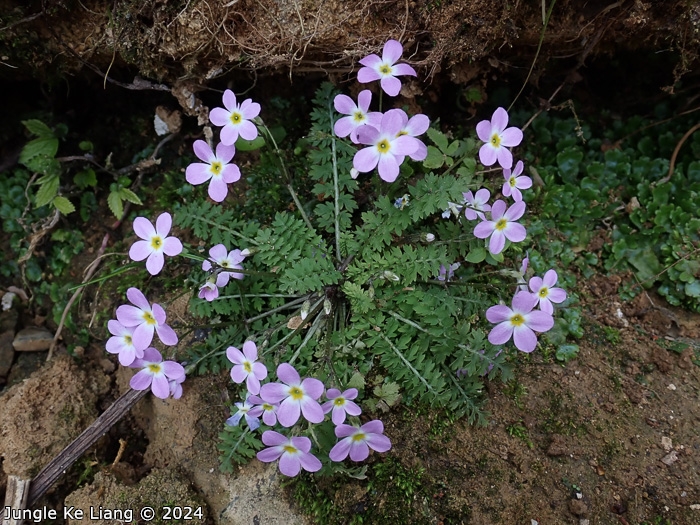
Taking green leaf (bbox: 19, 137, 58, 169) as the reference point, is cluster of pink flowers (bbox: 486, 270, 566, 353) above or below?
above

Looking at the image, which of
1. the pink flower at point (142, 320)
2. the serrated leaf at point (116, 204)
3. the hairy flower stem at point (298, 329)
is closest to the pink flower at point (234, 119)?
the pink flower at point (142, 320)

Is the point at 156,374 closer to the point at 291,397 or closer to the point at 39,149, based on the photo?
the point at 291,397

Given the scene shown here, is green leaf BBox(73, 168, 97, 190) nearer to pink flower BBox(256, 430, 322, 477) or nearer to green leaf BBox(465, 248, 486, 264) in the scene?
pink flower BBox(256, 430, 322, 477)

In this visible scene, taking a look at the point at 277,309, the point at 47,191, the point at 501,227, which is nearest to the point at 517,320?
the point at 501,227

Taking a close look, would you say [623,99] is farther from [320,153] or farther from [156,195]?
[156,195]

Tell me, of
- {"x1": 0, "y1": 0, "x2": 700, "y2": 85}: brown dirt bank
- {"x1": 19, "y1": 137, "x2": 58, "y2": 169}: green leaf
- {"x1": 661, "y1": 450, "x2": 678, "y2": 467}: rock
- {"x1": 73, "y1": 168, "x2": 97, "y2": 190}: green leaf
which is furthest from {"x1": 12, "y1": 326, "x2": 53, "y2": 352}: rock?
{"x1": 661, "y1": 450, "x2": 678, "y2": 467}: rock

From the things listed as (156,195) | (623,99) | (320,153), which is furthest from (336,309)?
(623,99)
